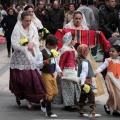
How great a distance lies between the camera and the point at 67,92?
968 centimetres

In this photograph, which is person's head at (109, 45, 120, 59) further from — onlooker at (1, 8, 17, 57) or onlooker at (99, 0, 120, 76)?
onlooker at (1, 8, 17, 57)

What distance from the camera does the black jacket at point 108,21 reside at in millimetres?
11414

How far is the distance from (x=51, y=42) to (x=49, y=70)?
444 millimetres

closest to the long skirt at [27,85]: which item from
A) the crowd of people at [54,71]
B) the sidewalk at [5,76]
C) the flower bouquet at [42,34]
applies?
the crowd of people at [54,71]

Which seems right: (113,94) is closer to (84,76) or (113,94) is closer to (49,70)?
(84,76)

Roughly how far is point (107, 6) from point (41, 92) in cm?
311

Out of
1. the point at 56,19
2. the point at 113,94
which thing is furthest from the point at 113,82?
the point at 56,19

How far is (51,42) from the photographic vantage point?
927cm

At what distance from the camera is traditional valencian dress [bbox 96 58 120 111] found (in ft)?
30.0

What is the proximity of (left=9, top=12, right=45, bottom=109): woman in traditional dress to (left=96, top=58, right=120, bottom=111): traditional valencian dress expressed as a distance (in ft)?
3.64

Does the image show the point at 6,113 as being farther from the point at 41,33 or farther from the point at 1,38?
the point at 1,38

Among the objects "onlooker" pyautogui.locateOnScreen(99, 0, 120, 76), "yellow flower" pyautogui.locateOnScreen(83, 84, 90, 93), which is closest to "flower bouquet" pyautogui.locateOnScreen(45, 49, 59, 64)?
"yellow flower" pyautogui.locateOnScreen(83, 84, 90, 93)

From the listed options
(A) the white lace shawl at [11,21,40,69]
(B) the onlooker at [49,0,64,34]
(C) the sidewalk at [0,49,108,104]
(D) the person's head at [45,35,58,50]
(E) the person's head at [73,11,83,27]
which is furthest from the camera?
(B) the onlooker at [49,0,64,34]

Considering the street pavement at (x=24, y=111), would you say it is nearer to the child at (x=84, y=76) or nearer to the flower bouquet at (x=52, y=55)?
the child at (x=84, y=76)
